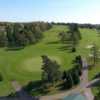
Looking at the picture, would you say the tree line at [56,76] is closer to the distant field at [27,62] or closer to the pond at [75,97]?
the pond at [75,97]

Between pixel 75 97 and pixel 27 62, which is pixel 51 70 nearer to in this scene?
pixel 75 97

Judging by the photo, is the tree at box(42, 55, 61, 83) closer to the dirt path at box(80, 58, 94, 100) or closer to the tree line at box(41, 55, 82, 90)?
the tree line at box(41, 55, 82, 90)

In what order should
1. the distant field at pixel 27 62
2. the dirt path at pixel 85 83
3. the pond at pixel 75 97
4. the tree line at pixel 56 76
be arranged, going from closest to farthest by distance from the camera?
the pond at pixel 75 97 < the dirt path at pixel 85 83 < the tree line at pixel 56 76 < the distant field at pixel 27 62

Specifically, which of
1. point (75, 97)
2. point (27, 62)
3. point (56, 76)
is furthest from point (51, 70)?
point (27, 62)

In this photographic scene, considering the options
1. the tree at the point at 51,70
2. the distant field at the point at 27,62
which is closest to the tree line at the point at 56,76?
the tree at the point at 51,70

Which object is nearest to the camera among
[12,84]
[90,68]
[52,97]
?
[52,97]

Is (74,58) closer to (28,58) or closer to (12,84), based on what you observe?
(28,58)

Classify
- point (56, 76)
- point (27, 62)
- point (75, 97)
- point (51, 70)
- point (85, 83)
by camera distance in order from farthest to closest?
point (27, 62) < point (85, 83) < point (56, 76) < point (51, 70) < point (75, 97)

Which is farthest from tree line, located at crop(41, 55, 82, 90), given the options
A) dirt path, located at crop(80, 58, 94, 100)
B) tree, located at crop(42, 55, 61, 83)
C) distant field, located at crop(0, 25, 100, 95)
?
distant field, located at crop(0, 25, 100, 95)

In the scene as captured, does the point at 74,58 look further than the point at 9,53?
No

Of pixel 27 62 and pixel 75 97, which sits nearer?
pixel 75 97

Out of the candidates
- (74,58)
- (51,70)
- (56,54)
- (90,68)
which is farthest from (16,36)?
(51,70)
